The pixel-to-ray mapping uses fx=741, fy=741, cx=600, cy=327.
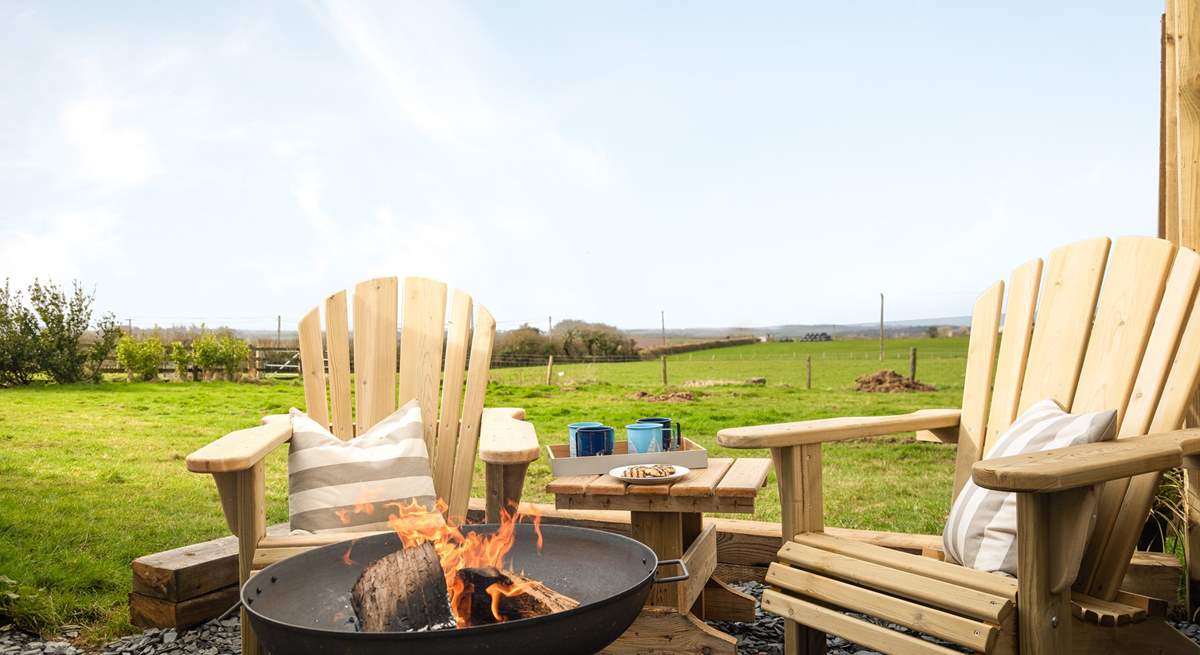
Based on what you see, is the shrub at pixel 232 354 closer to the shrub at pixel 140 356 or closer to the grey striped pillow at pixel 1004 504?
the shrub at pixel 140 356

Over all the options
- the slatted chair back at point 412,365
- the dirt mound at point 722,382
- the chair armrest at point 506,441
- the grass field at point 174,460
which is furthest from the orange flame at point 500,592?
the dirt mound at point 722,382

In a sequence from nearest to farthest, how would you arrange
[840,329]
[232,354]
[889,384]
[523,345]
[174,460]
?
1. [174,460]
2. [889,384]
3. [232,354]
4. [523,345]
5. [840,329]

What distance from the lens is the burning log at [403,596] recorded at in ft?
4.01

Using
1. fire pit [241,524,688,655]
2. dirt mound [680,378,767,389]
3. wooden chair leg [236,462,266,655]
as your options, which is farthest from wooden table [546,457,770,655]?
dirt mound [680,378,767,389]

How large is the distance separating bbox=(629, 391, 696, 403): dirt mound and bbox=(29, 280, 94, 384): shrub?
8.78 metres

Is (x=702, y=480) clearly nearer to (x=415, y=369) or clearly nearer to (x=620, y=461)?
(x=620, y=461)

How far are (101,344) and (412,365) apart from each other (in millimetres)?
12056

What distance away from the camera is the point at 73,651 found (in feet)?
6.79

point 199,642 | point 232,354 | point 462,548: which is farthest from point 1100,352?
point 232,354

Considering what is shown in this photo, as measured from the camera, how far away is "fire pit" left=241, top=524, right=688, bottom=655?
1039 millimetres

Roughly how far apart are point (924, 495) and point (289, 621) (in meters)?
3.93

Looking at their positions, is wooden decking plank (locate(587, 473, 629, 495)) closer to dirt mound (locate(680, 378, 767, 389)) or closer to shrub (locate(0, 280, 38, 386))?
dirt mound (locate(680, 378, 767, 389))

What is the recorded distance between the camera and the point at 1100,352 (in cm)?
183

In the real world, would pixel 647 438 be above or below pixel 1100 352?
below
